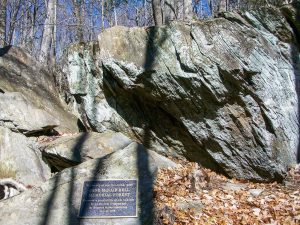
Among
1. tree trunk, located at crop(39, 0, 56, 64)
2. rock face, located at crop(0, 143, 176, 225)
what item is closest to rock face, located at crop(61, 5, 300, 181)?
rock face, located at crop(0, 143, 176, 225)

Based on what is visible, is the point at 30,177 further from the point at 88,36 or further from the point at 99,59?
the point at 88,36

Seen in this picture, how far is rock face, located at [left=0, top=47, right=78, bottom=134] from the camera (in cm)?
822

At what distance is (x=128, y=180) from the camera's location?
5.45 meters

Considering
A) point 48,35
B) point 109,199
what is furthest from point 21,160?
point 48,35

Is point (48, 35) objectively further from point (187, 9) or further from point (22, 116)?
point (22, 116)

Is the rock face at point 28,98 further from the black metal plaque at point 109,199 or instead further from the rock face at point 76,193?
the black metal plaque at point 109,199

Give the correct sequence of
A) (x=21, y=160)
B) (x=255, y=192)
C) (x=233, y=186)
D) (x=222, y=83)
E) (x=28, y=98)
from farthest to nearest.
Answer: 1. (x=28, y=98)
2. (x=21, y=160)
3. (x=222, y=83)
4. (x=233, y=186)
5. (x=255, y=192)

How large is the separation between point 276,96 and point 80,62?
14.8 ft

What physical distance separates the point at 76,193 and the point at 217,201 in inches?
87.6

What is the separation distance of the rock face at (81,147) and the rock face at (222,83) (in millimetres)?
1116

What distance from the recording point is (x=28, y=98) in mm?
9203

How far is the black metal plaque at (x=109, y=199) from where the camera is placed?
5.00 meters

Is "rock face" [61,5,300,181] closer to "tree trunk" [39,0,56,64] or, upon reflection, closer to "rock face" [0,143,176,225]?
"rock face" [0,143,176,225]

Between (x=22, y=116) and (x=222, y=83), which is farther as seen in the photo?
(x=22, y=116)
